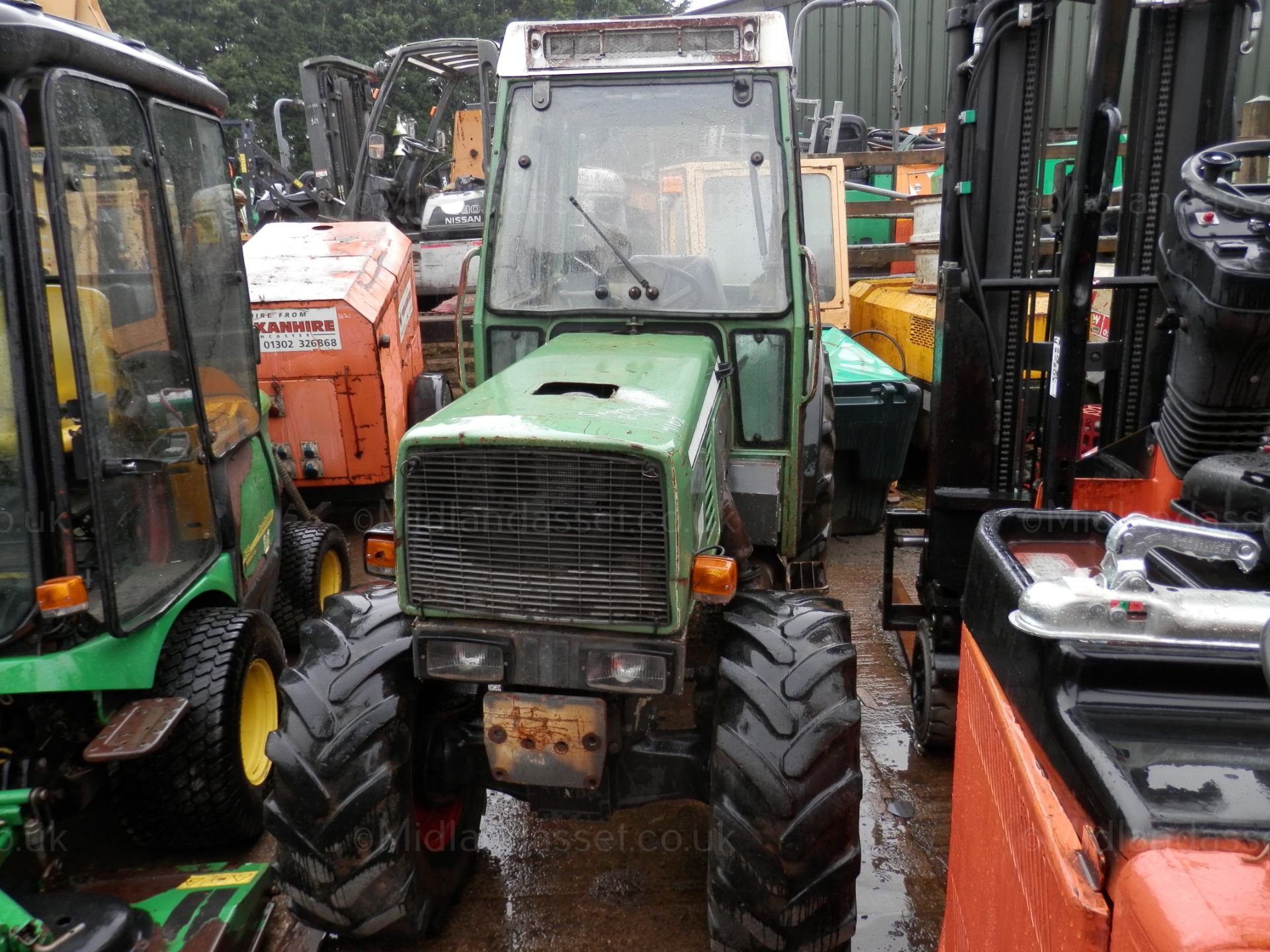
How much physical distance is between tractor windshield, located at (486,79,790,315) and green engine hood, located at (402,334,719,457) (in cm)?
22

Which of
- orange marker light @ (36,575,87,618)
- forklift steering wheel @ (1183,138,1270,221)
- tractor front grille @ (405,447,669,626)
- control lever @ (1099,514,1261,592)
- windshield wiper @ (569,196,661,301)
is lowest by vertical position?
orange marker light @ (36,575,87,618)

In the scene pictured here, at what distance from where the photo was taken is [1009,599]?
1.51 m

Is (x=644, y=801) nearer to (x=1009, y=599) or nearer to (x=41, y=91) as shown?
(x=1009, y=599)

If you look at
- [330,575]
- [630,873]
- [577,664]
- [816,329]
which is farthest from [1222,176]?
[330,575]

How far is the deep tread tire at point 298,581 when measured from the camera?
457 cm

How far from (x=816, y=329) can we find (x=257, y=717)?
2336 millimetres

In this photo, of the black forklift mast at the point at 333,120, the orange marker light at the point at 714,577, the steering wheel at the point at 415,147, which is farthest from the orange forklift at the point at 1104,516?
the steering wheel at the point at 415,147

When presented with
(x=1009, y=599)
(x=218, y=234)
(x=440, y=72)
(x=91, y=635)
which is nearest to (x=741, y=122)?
(x=218, y=234)

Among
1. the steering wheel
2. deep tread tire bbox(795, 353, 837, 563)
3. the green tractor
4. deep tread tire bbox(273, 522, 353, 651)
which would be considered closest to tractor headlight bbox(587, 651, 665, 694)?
the green tractor

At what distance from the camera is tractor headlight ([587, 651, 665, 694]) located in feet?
7.65

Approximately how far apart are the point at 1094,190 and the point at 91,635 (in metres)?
3.01

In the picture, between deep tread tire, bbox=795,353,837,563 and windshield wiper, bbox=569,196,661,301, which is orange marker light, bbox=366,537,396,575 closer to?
windshield wiper, bbox=569,196,661,301

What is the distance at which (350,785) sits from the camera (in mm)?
2410

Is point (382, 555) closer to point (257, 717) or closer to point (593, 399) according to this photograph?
point (593, 399)
